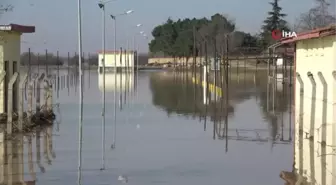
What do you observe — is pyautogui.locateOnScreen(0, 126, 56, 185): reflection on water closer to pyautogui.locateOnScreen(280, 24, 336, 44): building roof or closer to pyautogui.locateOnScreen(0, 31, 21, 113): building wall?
pyautogui.locateOnScreen(0, 31, 21, 113): building wall

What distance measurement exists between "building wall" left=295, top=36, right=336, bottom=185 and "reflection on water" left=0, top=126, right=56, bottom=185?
20.2 ft

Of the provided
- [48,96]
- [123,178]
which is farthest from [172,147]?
[48,96]

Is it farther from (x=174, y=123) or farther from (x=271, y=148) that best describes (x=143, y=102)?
(x=271, y=148)

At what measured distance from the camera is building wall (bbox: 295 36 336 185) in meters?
14.9

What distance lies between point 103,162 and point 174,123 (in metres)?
10.2

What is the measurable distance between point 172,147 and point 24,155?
427 centimetres

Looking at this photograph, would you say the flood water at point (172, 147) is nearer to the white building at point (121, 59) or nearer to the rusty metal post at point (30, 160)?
the rusty metal post at point (30, 160)

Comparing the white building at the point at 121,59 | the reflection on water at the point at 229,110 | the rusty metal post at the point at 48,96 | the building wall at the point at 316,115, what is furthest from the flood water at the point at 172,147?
the white building at the point at 121,59

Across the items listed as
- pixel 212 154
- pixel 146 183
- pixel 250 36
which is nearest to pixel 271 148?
pixel 212 154

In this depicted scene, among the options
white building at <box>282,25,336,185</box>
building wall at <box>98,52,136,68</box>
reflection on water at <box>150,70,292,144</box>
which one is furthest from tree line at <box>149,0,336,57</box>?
white building at <box>282,25,336,185</box>

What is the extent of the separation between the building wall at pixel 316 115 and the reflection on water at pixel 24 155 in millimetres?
6148

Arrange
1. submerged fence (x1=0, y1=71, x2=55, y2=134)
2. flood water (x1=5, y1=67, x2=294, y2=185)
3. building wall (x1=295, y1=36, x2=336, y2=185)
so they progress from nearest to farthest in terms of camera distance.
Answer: flood water (x1=5, y1=67, x2=294, y2=185)
building wall (x1=295, y1=36, x2=336, y2=185)
submerged fence (x1=0, y1=71, x2=55, y2=134)

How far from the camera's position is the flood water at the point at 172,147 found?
1416 centimetres

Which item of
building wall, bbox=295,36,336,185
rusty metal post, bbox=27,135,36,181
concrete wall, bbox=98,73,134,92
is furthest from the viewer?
concrete wall, bbox=98,73,134,92
